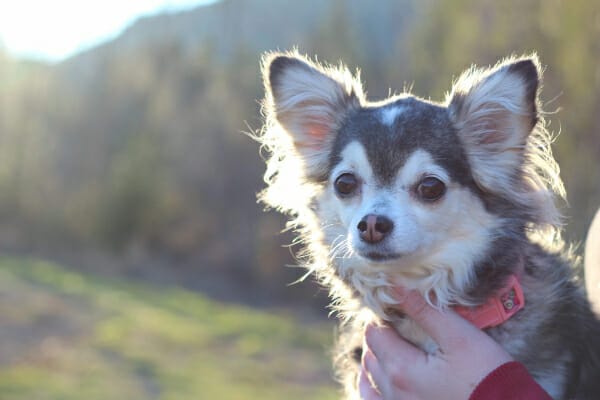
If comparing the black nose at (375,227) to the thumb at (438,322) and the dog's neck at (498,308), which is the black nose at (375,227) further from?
the dog's neck at (498,308)

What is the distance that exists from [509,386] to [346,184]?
144 cm

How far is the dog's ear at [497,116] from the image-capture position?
3.38m

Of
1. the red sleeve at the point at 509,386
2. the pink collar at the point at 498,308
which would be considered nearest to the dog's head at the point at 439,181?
the pink collar at the point at 498,308

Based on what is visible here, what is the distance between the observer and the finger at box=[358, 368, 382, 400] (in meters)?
3.44

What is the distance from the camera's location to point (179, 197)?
1588 inches

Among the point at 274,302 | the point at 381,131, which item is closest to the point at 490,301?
the point at 381,131

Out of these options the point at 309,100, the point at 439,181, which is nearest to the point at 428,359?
the point at 439,181

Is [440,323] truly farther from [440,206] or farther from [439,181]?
[439,181]

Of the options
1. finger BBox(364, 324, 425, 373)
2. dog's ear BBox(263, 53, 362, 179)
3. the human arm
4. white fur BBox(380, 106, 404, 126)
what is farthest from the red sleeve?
dog's ear BBox(263, 53, 362, 179)

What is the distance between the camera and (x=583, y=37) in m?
13.0

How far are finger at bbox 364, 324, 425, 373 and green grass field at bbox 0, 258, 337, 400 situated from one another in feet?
25.6

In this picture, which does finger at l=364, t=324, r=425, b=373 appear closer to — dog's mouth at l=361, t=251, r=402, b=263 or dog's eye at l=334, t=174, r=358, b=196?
dog's mouth at l=361, t=251, r=402, b=263

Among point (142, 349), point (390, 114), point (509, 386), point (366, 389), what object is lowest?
point (509, 386)

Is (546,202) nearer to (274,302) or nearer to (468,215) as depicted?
(468,215)
